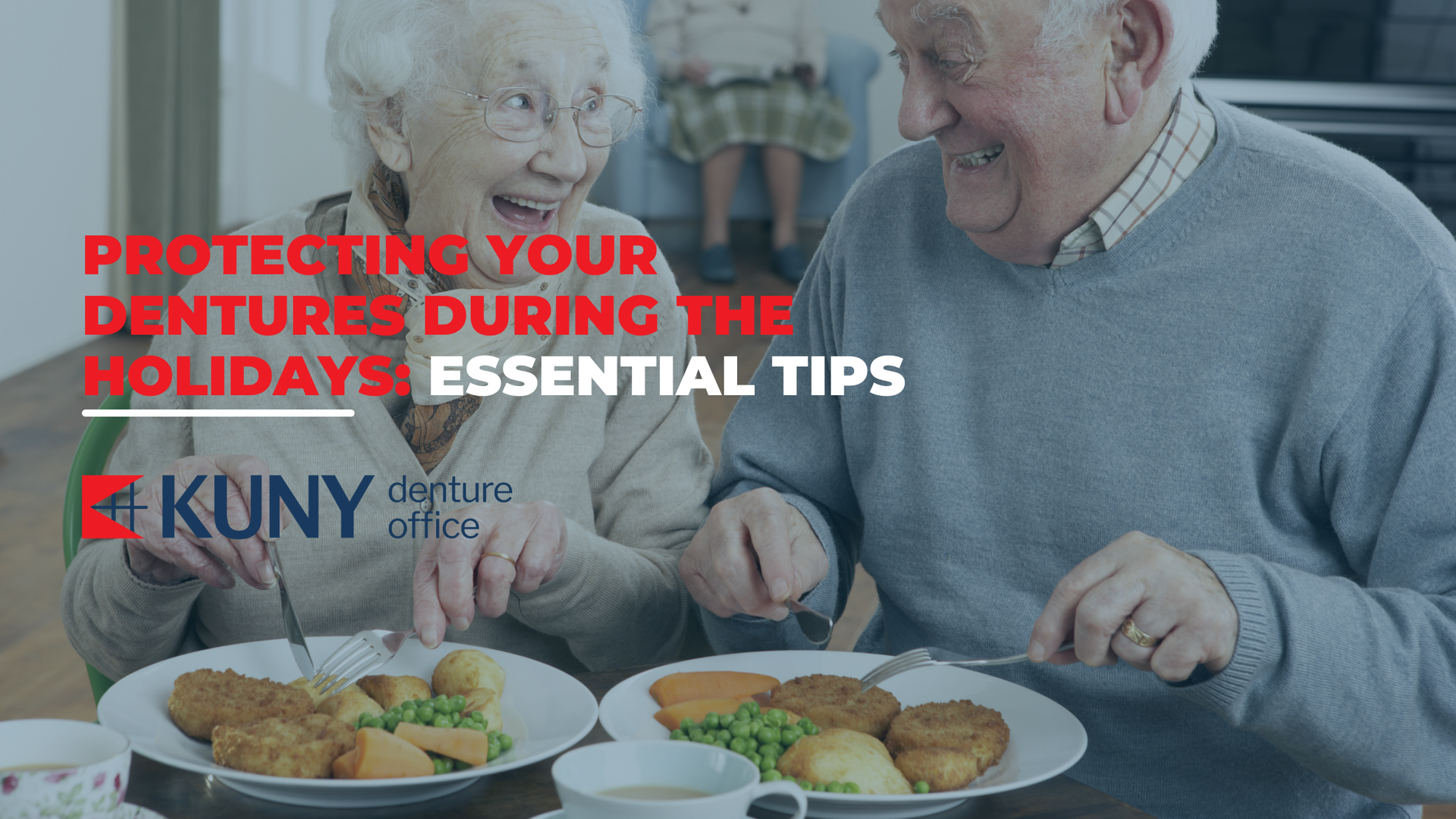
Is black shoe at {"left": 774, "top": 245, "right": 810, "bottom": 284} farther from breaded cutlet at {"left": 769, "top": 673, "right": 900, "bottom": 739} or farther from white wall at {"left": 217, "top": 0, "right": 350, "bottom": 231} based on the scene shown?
breaded cutlet at {"left": 769, "top": 673, "right": 900, "bottom": 739}

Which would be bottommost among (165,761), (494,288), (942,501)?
(165,761)

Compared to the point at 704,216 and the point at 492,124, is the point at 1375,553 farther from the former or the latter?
the point at 704,216

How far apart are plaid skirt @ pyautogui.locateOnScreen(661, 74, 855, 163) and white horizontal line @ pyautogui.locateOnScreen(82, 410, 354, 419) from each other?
14.8 feet

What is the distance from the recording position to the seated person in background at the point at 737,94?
5625mm

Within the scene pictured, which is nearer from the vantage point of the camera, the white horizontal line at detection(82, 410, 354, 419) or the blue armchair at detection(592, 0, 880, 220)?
the white horizontal line at detection(82, 410, 354, 419)

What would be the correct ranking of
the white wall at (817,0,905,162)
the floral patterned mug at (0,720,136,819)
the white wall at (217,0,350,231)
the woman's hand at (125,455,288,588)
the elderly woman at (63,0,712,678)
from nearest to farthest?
the floral patterned mug at (0,720,136,819), the woman's hand at (125,455,288,588), the elderly woman at (63,0,712,678), the white wall at (217,0,350,231), the white wall at (817,0,905,162)

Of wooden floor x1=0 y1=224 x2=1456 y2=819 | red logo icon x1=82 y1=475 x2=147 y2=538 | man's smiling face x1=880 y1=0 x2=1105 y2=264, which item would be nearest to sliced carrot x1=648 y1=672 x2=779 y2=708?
man's smiling face x1=880 y1=0 x2=1105 y2=264

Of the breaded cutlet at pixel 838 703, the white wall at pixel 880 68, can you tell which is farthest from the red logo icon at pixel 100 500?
the white wall at pixel 880 68

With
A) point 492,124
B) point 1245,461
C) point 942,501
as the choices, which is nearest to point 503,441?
point 492,124

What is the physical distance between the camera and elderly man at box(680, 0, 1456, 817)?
0.91 m

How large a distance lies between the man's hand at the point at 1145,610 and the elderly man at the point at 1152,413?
25 millimetres

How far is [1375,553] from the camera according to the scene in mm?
979

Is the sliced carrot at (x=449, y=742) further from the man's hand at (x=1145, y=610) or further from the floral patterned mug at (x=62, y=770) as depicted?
the man's hand at (x=1145, y=610)

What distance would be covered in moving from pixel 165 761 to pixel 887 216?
0.79 meters
